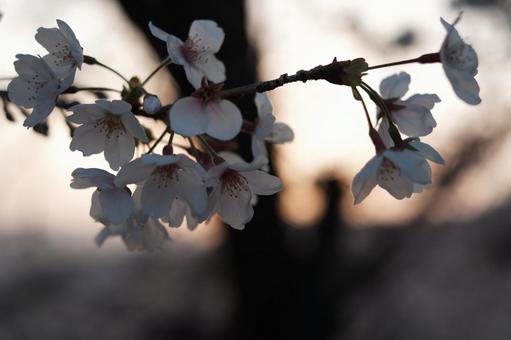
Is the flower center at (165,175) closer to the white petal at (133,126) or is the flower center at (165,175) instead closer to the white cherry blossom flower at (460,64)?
the white petal at (133,126)

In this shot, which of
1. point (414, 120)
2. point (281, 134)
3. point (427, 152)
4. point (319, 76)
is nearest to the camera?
point (319, 76)

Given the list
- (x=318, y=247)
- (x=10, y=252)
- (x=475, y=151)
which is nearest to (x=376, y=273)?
(x=318, y=247)

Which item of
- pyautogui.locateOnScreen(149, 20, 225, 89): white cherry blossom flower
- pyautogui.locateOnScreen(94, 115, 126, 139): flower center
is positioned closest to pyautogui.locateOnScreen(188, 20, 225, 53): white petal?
pyautogui.locateOnScreen(149, 20, 225, 89): white cherry blossom flower

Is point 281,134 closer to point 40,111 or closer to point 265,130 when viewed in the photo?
point 265,130

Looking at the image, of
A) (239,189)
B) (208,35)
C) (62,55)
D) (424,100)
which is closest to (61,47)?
(62,55)

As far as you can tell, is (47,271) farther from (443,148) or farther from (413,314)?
(443,148)

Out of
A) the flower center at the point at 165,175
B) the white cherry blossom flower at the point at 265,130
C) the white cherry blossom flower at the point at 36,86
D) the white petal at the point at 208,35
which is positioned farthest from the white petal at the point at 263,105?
the white cherry blossom flower at the point at 36,86
